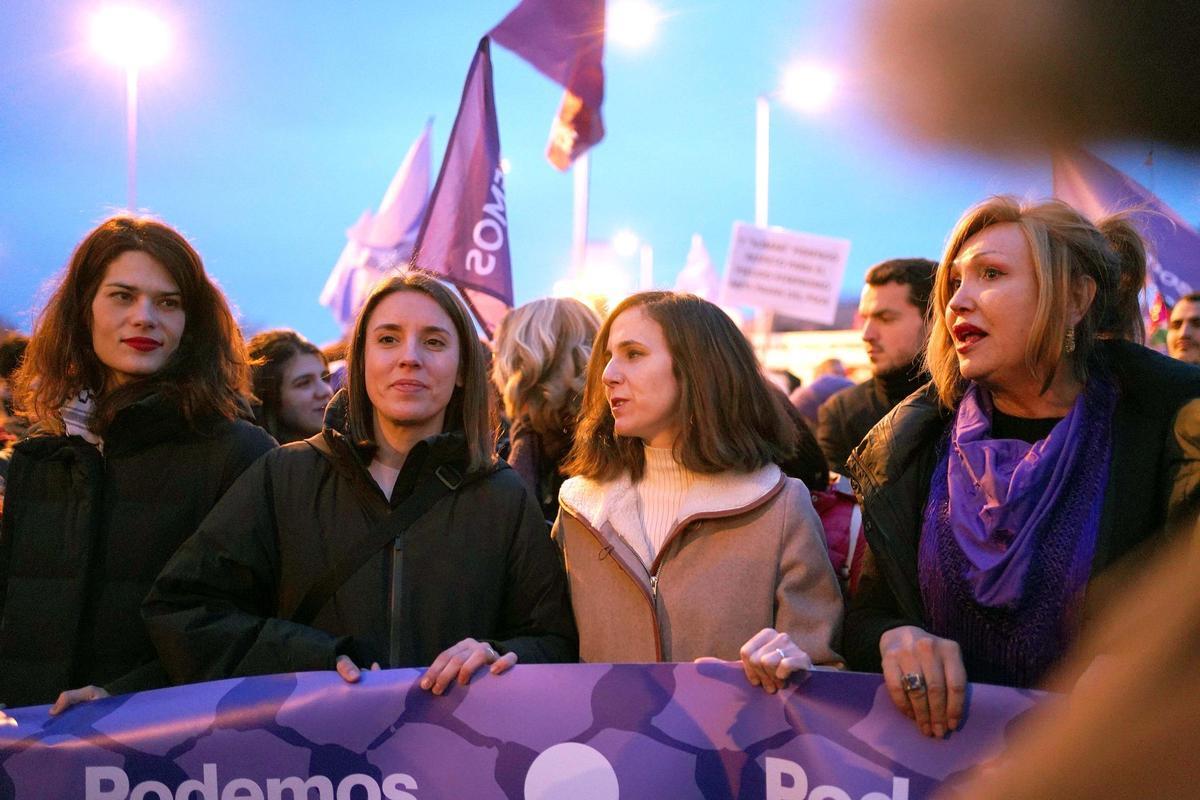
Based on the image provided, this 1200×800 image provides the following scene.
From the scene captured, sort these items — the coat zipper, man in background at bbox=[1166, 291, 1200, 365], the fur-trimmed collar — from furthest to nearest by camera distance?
1. man in background at bbox=[1166, 291, 1200, 365]
2. the fur-trimmed collar
3. the coat zipper

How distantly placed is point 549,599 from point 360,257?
10.4 metres

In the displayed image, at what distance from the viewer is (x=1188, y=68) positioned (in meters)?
0.57

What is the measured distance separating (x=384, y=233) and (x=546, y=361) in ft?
26.7

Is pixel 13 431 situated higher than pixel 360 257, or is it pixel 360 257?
pixel 360 257

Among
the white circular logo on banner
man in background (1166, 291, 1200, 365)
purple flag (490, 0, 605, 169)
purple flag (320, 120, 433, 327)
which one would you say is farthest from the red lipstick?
purple flag (320, 120, 433, 327)

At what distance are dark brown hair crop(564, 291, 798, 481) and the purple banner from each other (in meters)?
0.79

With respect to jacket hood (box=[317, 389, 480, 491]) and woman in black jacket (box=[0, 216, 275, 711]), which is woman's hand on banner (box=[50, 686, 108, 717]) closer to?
woman in black jacket (box=[0, 216, 275, 711])

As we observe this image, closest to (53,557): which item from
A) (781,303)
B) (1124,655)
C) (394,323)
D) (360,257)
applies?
(394,323)

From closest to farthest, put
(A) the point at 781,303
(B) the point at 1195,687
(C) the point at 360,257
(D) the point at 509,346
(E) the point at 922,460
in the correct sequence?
(B) the point at 1195,687 < (E) the point at 922,460 < (D) the point at 509,346 < (A) the point at 781,303 < (C) the point at 360,257

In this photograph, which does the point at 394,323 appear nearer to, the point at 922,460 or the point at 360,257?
the point at 922,460

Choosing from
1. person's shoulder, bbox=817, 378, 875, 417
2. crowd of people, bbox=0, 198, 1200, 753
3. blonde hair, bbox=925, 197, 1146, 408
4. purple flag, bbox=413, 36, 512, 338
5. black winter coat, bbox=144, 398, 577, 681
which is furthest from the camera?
purple flag, bbox=413, 36, 512, 338

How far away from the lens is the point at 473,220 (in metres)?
6.10

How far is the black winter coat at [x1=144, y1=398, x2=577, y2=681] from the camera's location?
2.62m

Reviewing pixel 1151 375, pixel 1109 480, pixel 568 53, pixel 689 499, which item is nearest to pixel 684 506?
pixel 689 499
